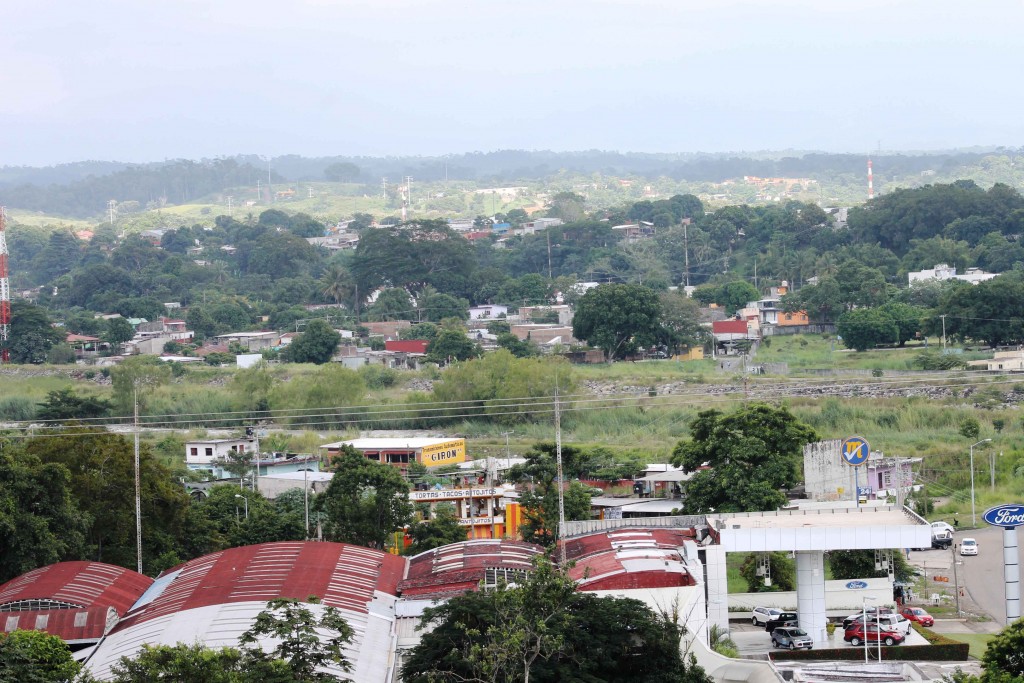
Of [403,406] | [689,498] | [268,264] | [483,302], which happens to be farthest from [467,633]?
[268,264]

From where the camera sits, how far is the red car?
1838cm

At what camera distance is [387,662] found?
1521cm

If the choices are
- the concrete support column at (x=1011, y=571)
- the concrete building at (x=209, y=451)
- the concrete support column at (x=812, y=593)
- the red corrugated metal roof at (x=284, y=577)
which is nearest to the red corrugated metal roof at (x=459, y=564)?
the red corrugated metal roof at (x=284, y=577)

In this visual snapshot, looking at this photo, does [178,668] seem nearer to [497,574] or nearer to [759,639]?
[497,574]

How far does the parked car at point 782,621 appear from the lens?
57.6 ft

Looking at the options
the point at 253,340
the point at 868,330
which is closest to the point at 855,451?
the point at 868,330

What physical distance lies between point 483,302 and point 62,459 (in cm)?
4196

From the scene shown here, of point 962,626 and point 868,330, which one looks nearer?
point 962,626

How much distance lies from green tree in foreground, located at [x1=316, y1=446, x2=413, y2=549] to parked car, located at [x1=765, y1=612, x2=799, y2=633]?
6263 mm

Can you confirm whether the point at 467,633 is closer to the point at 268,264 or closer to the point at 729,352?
the point at 729,352

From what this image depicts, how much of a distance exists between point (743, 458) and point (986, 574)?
3966mm

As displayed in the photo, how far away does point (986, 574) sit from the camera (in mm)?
20984

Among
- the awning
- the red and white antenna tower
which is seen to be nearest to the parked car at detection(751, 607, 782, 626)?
the awning

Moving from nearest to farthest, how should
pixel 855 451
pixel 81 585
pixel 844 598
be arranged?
pixel 81 585 < pixel 844 598 < pixel 855 451
